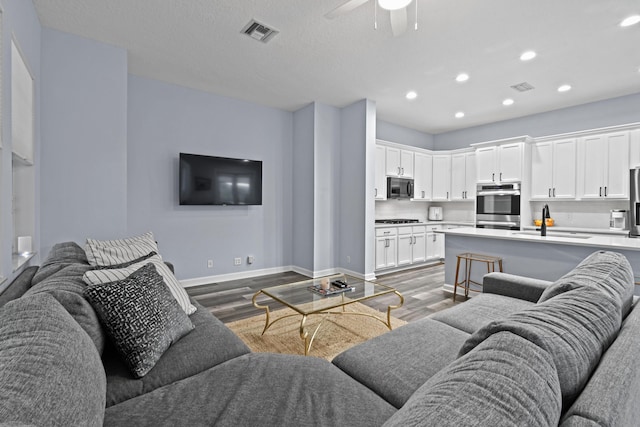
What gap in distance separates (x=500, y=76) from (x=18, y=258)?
5244 mm

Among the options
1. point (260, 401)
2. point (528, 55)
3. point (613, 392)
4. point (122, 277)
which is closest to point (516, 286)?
point (613, 392)

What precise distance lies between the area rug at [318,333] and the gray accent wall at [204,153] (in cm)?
175

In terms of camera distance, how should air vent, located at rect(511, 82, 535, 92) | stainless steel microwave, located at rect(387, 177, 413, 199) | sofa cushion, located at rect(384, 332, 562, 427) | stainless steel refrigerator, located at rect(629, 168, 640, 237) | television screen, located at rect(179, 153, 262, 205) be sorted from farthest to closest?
stainless steel microwave, located at rect(387, 177, 413, 199), stainless steel refrigerator, located at rect(629, 168, 640, 237), television screen, located at rect(179, 153, 262, 205), air vent, located at rect(511, 82, 535, 92), sofa cushion, located at rect(384, 332, 562, 427)

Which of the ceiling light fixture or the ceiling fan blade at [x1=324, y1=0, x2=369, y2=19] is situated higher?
the ceiling fan blade at [x1=324, y1=0, x2=369, y2=19]

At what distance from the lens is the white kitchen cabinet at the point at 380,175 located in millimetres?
5672

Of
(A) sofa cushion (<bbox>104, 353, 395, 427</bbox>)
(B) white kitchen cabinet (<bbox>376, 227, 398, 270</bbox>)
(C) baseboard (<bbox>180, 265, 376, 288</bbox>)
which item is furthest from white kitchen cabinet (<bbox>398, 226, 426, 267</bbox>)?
(A) sofa cushion (<bbox>104, 353, 395, 427</bbox>)

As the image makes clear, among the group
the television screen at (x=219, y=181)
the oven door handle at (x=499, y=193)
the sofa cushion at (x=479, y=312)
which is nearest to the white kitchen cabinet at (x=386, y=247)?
the oven door handle at (x=499, y=193)

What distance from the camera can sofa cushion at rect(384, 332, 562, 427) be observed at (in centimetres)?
53

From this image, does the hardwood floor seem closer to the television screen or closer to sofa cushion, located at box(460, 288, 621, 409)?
the television screen

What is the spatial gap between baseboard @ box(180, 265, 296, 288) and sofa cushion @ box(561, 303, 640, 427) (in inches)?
176

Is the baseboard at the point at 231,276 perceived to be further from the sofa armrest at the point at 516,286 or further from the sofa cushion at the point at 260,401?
the sofa armrest at the point at 516,286

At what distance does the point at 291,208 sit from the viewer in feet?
18.2

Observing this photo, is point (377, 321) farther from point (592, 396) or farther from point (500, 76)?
point (500, 76)

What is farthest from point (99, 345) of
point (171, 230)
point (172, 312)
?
point (171, 230)
